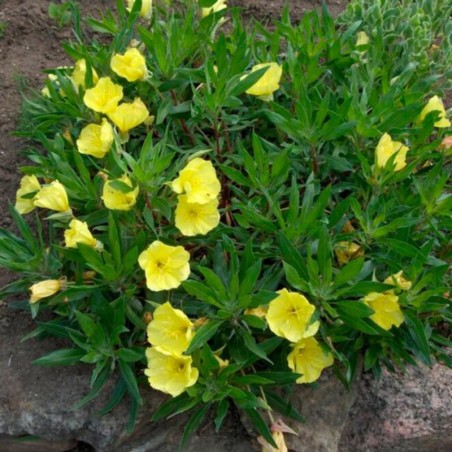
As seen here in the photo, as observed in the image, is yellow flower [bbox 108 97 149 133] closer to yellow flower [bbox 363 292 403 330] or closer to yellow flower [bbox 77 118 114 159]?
yellow flower [bbox 77 118 114 159]

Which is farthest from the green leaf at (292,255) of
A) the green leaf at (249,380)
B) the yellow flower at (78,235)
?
the yellow flower at (78,235)

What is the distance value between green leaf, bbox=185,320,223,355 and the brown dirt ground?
1.10 m

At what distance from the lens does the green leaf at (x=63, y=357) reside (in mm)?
2215

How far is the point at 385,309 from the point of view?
7.02 feet

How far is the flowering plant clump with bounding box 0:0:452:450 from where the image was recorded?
2098 millimetres

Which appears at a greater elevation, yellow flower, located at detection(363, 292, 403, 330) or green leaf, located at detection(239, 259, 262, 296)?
green leaf, located at detection(239, 259, 262, 296)

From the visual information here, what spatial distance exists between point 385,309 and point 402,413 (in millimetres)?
454

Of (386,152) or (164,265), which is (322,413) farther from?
(386,152)

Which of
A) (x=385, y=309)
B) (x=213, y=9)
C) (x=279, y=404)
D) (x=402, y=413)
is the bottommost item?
(x=402, y=413)

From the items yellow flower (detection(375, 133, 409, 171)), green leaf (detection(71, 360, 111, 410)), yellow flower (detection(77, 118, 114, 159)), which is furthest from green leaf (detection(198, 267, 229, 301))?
yellow flower (detection(375, 133, 409, 171))

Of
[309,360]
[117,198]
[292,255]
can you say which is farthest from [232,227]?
[309,360]

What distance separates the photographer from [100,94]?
245 centimetres

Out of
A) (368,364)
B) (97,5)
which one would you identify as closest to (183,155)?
(368,364)

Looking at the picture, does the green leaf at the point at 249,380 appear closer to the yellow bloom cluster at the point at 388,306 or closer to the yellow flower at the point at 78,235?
the yellow bloom cluster at the point at 388,306
